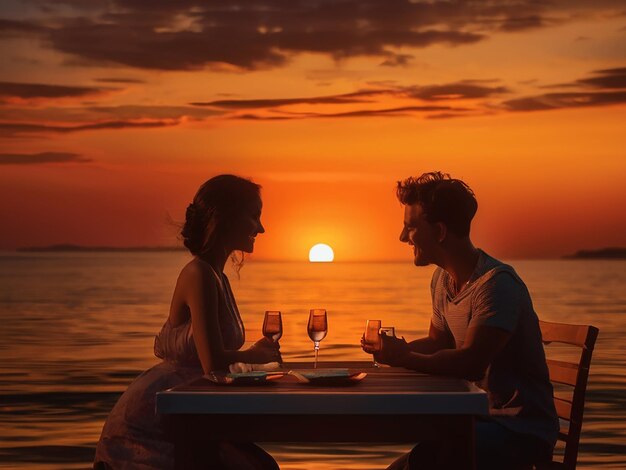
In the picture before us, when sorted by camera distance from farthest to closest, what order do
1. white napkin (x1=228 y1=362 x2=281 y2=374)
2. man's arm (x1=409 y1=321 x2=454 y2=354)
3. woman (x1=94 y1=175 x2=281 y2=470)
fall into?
man's arm (x1=409 y1=321 x2=454 y2=354) → woman (x1=94 y1=175 x2=281 y2=470) → white napkin (x1=228 y1=362 x2=281 y2=374)

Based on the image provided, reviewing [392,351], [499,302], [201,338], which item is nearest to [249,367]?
[201,338]

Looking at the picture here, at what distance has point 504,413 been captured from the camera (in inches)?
139

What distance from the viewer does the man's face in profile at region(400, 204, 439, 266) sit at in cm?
387

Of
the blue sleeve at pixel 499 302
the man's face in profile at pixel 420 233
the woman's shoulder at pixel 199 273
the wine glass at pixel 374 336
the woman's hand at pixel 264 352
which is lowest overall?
the woman's hand at pixel 264 352

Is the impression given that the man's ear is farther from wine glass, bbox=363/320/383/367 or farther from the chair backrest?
the chair backrest

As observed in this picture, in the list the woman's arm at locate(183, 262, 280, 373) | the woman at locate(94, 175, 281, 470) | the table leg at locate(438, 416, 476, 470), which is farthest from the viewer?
the woman's arm at locate(183, 262, 280, 373)

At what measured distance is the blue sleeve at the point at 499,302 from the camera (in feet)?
11.6

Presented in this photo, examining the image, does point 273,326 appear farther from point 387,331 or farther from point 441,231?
point 441,231

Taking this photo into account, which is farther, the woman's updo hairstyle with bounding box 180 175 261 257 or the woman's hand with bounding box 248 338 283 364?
the woman's updo hairstyle with bounding box 180 175 261 257

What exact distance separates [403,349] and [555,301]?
93.4ft

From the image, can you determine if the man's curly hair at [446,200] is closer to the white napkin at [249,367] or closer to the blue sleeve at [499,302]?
the blue sleeve at [499,302]

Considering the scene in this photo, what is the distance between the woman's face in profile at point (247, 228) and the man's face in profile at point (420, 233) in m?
0.58

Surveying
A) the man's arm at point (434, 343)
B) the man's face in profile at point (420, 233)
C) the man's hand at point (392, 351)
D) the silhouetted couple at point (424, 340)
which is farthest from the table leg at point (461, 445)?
the man's arm at point (434, 343)

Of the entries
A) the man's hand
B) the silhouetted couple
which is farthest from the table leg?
the man's hand
